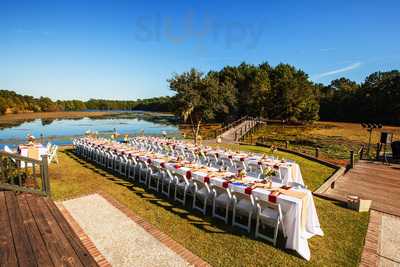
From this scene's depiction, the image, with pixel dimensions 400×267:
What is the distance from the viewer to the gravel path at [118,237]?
12.9 ft

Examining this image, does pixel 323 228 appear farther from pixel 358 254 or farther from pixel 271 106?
pixel 271 106

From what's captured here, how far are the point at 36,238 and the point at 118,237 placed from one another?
1403 millimetres

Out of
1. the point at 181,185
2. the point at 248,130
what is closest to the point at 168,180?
the point at 181,185

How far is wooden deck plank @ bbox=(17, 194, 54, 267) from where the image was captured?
124 inches

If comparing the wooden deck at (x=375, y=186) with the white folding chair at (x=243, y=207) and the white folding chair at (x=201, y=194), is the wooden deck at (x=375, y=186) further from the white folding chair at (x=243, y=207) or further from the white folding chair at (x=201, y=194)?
the white folding chair at (x=201, y=194)

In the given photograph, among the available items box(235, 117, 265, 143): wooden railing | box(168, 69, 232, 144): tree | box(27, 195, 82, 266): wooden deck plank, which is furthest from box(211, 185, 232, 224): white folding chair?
box(235, 117, 265, 143): wooden railing

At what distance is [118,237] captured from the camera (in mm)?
4633

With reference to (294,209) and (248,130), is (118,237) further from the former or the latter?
(248,130)

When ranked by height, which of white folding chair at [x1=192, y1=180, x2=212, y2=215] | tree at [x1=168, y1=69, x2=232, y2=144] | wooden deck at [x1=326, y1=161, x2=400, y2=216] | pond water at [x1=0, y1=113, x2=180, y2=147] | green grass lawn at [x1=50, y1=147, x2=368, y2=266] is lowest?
pond water at [x1=0, y1=113, x2=180, y2=147]

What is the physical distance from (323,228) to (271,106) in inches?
1466

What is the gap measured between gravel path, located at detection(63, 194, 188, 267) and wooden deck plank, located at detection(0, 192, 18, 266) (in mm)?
1310

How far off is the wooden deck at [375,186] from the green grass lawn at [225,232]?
40.3 inches

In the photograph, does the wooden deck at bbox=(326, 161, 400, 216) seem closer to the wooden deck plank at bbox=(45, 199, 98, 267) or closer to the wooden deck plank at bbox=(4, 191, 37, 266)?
the wooden deck plank at bbox=(45, 199, 98, 267)

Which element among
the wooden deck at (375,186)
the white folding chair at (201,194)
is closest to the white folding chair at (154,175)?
the white folding chair at (201,194)
